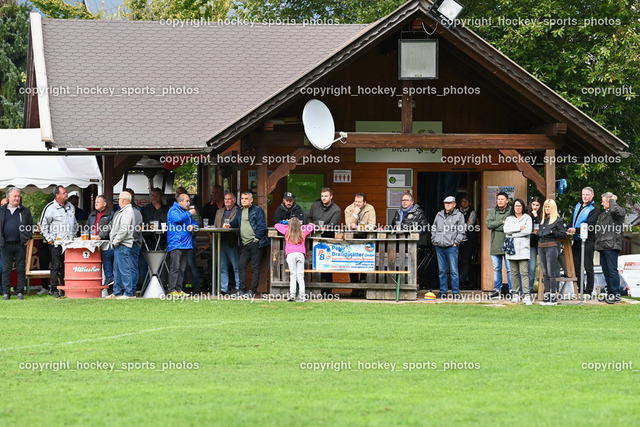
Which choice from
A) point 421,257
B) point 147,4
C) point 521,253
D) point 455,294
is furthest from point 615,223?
point 147,4

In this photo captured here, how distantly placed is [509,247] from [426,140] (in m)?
2.36

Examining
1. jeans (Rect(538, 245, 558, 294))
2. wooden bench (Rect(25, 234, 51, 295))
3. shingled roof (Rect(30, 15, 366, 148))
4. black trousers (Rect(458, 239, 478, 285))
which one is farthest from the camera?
shingled roof (Rect(30, 15, 366, 148))

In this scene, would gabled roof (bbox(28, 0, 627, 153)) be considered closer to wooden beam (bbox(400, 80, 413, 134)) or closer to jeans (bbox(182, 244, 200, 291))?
wooden beam (bbox(400, 80, 413, 134))

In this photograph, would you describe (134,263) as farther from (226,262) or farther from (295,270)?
(295,270)

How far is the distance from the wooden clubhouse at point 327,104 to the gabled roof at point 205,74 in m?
0.03

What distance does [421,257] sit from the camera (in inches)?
781

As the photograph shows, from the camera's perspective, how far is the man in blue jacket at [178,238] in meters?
16.8

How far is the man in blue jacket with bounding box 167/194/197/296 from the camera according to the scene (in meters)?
16.8

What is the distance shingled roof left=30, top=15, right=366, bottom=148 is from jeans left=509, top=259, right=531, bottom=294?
5.63 meters

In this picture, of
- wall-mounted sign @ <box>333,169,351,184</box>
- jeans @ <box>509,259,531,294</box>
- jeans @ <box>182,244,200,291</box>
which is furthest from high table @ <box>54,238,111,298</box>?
jeans @ <box>509,259,531,294</box>

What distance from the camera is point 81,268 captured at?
1683cm

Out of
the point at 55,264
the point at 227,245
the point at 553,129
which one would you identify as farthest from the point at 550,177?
the point at 55,264

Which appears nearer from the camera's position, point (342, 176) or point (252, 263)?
point (252, 263)

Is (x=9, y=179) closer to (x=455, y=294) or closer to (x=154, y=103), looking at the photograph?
(x=154, y=103)
